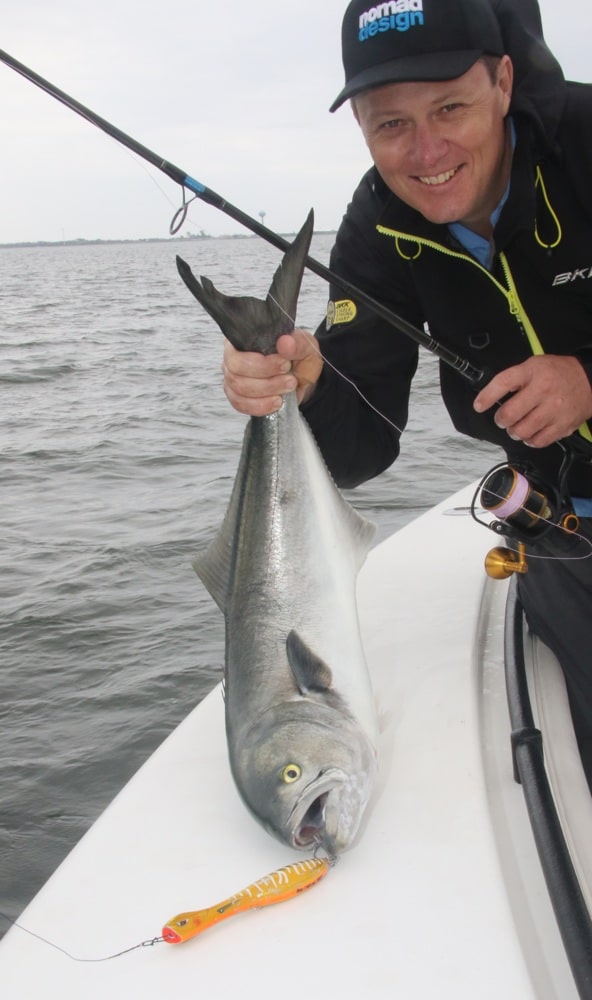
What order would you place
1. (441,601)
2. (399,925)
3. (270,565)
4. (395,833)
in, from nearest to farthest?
(399,925) → (395,833) → (270,565) → (441,601)

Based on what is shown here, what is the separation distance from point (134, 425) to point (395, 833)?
30.3ft

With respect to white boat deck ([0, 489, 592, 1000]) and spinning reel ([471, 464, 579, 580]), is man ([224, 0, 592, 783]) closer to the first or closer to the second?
spinning reel ([471, 464, 579, 580])

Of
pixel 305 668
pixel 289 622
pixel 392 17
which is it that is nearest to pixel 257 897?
pixel 305 668

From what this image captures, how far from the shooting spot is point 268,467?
2.30 m

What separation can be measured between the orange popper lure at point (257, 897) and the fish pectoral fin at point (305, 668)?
374mm

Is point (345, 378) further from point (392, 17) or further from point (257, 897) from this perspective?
point (257, 897)

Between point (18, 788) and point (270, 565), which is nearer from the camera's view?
point (270, 565)

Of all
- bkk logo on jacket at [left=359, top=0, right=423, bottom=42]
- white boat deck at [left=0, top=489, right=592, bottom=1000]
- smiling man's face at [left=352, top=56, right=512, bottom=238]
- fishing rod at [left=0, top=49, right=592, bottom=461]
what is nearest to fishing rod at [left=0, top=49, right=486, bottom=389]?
fishing rod at [left=0, top=49, right=592, bottom=461]

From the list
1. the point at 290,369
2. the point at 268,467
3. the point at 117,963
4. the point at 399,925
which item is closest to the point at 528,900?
the point at 399,925

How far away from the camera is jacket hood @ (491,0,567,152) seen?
2383 mm

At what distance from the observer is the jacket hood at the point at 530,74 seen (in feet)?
7.82

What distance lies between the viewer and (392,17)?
89.7 inches

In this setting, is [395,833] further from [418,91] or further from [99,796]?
[99,796]

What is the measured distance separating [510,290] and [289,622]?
1.26m
